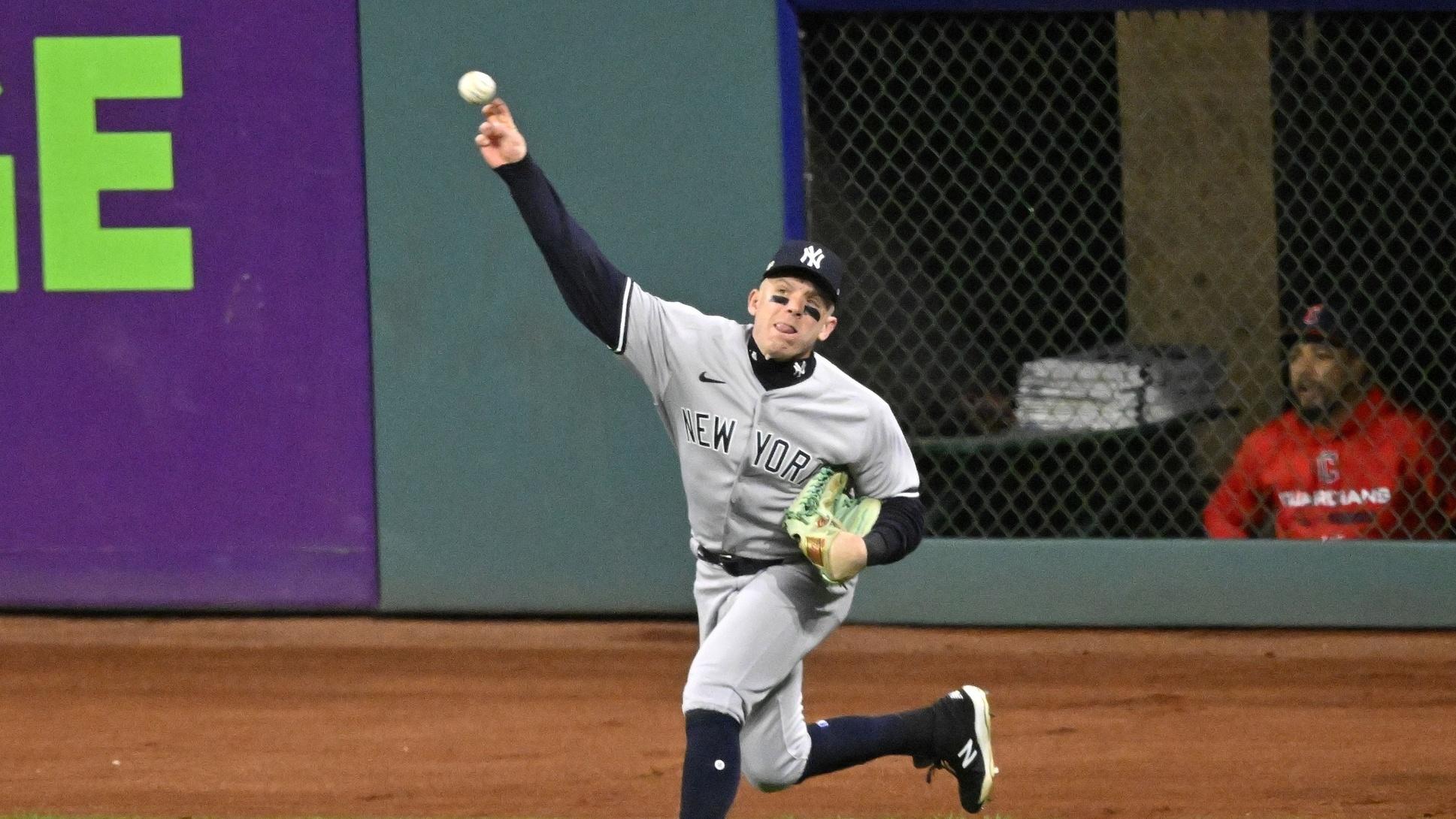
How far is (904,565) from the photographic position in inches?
290

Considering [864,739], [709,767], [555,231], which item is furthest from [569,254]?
[864,739]

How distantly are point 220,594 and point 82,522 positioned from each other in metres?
0.60

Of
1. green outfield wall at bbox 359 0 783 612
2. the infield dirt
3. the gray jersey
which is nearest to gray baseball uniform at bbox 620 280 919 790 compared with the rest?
the gray jersey

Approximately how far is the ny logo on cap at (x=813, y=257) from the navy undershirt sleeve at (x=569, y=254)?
406 mm

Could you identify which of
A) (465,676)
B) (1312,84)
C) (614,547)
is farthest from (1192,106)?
(465,676)

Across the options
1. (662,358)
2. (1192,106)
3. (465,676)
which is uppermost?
(1192,106)

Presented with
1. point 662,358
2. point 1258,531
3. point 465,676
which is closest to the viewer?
point 662,358

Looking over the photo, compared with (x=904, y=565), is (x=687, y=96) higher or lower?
higher

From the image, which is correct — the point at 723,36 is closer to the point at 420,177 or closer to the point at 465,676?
the point at 420,177

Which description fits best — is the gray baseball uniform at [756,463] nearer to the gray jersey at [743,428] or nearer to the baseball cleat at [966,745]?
the gray jersey at [743,428]

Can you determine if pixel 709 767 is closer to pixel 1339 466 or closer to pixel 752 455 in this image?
pixel 752 455

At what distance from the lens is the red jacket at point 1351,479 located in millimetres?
7121

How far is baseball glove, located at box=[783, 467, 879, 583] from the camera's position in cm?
416

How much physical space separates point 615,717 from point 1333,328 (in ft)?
9.51
